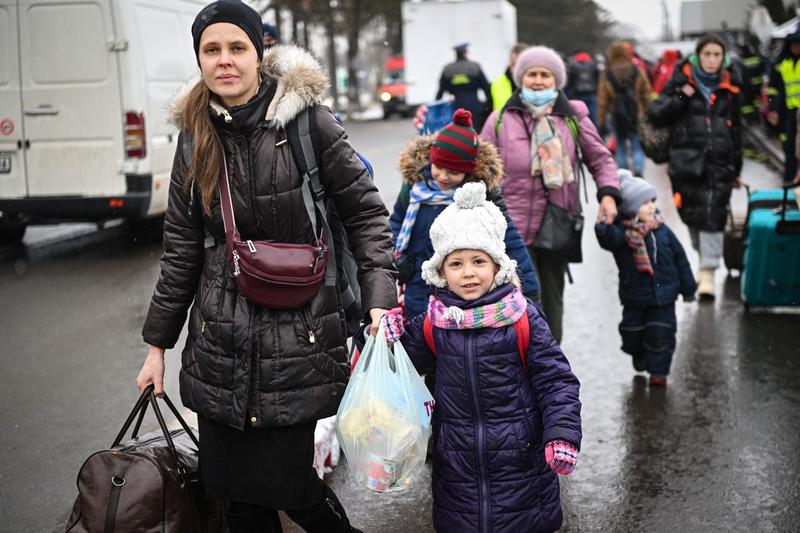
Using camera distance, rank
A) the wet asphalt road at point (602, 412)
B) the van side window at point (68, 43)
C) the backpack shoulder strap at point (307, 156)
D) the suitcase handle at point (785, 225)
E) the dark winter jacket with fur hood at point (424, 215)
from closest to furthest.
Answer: the backpack shoulder strap at point (307, 156) → the wet asphalt road at point (602, 412) → the dark winter jacket with fur hood at point (424, 215) → the suitcase handle at point (785, 225) → the van side window at point (68, 43)

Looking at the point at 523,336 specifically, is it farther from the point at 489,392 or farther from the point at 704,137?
the point at 704,137

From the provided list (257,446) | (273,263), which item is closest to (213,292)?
(273,263)

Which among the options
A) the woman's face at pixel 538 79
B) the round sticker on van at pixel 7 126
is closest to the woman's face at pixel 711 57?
the woman's face at pixel 538 79

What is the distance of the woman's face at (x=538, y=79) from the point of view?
5.84 m

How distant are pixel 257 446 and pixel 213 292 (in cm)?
50

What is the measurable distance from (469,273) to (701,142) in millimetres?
5177

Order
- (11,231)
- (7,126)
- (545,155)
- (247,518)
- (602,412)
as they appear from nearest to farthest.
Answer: (247,518) → (545,155) → (602,412) → (7,126) → (11,231)

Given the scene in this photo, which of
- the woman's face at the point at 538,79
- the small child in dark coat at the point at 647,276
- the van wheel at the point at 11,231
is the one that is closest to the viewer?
→ the woman's face at the point at 538,79

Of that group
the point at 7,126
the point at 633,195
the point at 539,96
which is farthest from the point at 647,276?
the point at 7,126

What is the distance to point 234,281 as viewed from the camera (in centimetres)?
334

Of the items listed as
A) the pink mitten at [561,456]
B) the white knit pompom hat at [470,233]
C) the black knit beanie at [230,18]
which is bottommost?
the pink mitten at [561,456]

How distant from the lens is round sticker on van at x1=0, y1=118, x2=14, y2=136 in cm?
1073

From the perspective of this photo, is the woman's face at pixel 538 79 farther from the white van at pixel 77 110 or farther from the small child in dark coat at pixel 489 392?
the white van at pixel 77 110

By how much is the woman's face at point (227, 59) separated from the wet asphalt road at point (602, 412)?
201cm
